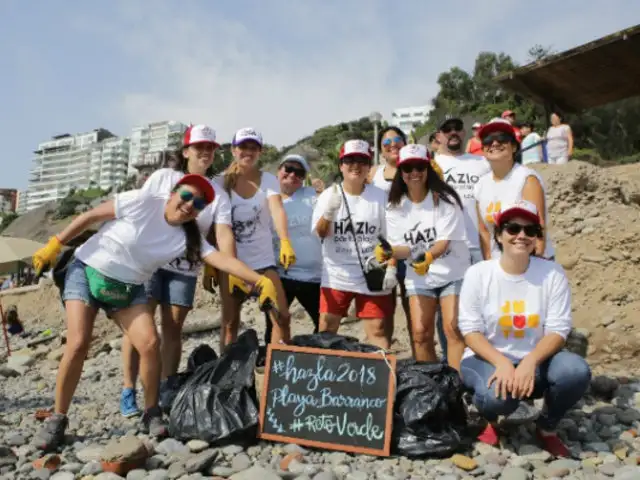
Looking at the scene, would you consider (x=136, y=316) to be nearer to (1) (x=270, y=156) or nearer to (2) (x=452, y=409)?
(2) (x=452, y=409)

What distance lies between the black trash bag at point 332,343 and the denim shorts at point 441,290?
57 centimetres

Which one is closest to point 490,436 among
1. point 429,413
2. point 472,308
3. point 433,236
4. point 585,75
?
point 429,413

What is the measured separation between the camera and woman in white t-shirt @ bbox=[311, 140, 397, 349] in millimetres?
4031

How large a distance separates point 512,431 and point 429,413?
709 millimetres

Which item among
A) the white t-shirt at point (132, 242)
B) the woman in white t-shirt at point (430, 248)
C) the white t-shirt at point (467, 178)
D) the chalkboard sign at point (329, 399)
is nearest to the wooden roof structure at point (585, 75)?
the white t-shirt at point (467, 178)

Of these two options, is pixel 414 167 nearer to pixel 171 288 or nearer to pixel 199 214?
pixel 199 214

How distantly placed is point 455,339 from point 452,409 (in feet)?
2.13

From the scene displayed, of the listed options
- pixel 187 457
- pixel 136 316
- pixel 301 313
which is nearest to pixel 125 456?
pixel 187 457

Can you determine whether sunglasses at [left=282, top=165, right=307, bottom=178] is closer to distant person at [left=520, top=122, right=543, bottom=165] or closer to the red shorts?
the red shorts

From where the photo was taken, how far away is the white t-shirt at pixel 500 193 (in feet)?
12.2

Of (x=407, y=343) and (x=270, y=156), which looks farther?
(x=270, y=156)

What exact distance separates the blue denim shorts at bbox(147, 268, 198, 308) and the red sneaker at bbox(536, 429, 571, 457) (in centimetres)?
251

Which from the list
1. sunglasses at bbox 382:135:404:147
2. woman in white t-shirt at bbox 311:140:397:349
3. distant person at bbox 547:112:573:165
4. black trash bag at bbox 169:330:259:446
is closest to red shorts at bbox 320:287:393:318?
woman in white t-shirt at bbox 311:140:397:349

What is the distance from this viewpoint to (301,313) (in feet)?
29.7
